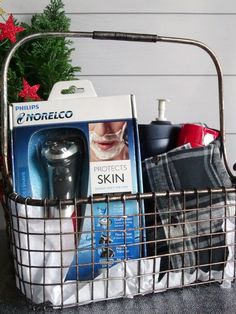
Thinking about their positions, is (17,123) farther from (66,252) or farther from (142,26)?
(142,26)

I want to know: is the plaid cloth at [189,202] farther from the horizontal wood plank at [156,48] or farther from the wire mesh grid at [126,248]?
the horizontal wood plank at [156,48]

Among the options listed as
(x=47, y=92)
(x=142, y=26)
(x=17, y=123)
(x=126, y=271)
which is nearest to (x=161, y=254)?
(x=126, y=271)

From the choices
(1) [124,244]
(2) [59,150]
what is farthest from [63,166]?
(1) [124,244]

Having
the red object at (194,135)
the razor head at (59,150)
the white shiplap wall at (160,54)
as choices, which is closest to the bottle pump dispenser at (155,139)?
the red object at (194,135)

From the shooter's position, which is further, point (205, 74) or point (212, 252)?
point (205, 74)

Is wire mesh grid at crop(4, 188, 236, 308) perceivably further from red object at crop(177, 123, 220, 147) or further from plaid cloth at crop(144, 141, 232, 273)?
red object at crop(177, 123, 220, 147)

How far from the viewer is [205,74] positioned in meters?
0.86

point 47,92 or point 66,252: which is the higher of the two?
point 47,92

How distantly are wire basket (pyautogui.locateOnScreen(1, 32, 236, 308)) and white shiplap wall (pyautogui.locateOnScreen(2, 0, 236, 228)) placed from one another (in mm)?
284

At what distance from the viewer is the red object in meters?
0.60

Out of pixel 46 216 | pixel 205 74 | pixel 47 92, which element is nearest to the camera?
pixel 46 216

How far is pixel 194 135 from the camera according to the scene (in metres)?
0.60

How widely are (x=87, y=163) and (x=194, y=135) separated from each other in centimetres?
19

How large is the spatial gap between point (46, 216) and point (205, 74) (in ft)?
1.81
